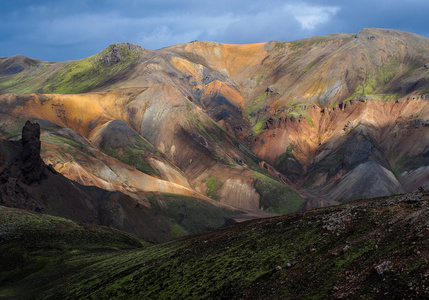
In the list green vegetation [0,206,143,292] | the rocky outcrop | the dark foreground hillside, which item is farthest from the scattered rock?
the rocky outcrop

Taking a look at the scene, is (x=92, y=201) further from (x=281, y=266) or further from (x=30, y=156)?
(x=281, y=266)

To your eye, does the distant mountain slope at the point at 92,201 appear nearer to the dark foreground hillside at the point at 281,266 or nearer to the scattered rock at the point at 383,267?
the dark foreground hillside at the point at 281,266

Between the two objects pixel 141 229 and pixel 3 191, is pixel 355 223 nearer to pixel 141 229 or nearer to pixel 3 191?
pixel 3 191

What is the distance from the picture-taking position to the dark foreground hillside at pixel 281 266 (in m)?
21.2

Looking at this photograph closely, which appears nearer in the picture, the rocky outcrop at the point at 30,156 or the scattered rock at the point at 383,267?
the scattered rock at the point at 383,267

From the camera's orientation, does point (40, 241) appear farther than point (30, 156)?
No

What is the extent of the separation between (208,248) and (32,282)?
23.4 metres

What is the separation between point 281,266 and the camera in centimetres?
2667

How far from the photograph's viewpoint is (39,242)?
197 feet

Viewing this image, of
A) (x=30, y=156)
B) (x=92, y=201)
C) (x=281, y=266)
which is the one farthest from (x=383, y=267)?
(x=92, y=201)

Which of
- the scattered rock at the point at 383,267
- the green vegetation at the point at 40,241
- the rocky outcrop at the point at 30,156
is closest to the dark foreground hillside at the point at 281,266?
the scattered rock at the point at 383,267

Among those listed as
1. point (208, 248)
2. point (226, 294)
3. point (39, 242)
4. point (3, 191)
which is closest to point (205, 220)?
point (3, 191)

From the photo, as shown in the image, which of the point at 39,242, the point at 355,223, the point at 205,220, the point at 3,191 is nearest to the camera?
the point at 355,223

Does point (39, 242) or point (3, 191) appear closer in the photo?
point (39, 242)
